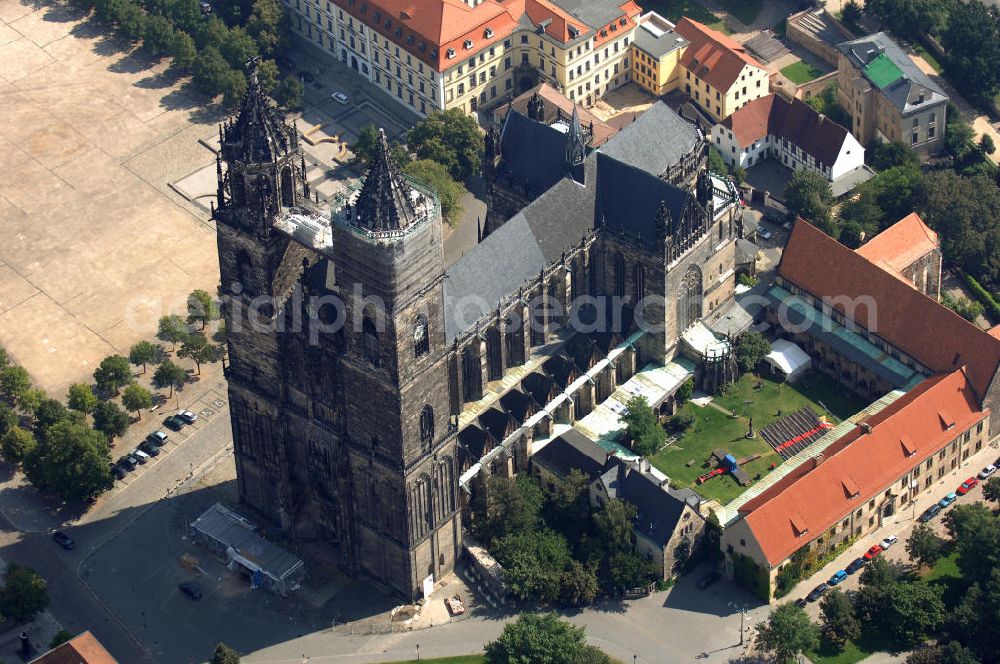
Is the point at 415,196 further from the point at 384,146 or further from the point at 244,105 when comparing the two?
the point at 244,105

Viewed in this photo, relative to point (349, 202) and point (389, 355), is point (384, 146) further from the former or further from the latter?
point (389, 355)

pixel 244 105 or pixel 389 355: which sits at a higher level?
pixel 244 105

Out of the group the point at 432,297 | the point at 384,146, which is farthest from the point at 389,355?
the point at 384,146

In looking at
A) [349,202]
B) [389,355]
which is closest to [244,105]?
[349,202]

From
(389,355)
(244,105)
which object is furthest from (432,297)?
(244,105)

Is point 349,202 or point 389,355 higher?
point 349,202

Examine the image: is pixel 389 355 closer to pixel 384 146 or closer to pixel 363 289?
pixel 363 289

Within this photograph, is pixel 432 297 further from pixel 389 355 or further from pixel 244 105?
pixel 244 105
